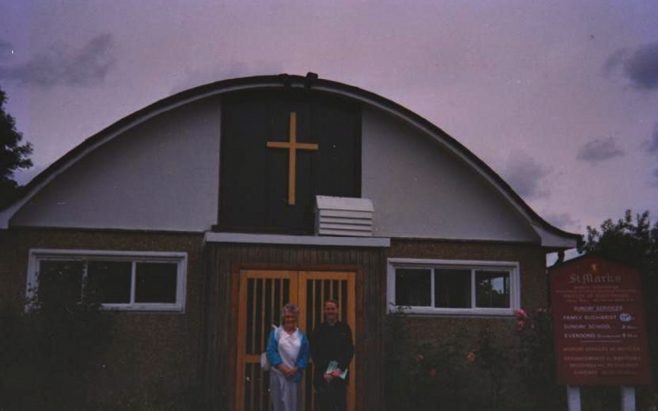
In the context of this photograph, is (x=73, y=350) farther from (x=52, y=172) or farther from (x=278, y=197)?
(x=278, y=197)

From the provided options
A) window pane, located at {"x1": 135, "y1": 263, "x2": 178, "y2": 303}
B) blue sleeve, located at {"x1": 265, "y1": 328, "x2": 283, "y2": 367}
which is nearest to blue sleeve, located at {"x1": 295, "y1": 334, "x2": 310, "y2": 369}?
blue sleeve, located at {"x1": 265, "y1": 328, "x2": 283, "y2": 367}

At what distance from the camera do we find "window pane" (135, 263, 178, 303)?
12.1 meters

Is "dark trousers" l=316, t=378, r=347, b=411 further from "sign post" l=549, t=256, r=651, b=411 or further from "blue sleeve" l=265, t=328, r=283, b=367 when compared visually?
"sign post" l=549, t=256, r=651, b=411

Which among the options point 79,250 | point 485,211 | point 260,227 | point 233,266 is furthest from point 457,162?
point 79,250

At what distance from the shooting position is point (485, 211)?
13406 millimetres

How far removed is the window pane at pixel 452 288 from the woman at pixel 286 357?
13.4 ft

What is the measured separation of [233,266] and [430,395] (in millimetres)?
3511

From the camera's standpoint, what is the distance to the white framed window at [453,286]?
508 inches

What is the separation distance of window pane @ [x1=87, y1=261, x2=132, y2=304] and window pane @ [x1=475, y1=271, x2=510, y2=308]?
5.76 meters

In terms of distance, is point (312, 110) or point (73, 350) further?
point (312, 110)

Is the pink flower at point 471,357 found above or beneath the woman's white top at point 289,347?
beneath

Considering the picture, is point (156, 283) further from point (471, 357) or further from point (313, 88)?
point (471, 357)

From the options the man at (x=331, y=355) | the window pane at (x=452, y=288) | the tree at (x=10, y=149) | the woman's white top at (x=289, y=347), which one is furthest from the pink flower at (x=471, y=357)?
the tree at (x=10, y=149)

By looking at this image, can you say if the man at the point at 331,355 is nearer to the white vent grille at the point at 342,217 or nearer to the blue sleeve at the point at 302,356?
the blue sleeve at the point at 302,356
